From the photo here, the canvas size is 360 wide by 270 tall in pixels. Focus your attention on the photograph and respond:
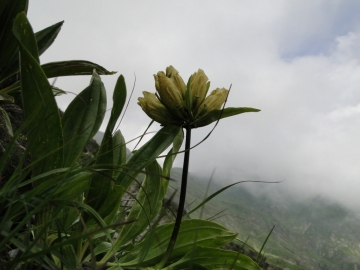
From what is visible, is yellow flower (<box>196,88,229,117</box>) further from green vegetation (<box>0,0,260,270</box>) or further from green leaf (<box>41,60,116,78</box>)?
green leaf (<box>41,60,116,78</box>)

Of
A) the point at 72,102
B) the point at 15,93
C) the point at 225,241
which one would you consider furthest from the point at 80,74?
the point at 225,241

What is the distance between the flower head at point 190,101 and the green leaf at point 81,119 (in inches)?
13.6

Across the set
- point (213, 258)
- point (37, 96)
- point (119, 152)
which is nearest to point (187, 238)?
point (213, 258)

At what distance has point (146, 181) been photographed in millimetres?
1931

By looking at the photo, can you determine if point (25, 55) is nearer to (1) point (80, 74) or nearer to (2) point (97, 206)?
(2) point (97, 206)

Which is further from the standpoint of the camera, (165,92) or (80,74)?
(80,74)

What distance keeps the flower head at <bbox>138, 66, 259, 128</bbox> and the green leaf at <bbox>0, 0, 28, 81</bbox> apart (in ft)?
4.84

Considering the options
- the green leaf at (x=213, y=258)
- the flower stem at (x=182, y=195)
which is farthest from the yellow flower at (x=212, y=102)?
the green leaf at (x=213, y=258)

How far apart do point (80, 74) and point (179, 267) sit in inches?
78.1

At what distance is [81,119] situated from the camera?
5.98ft

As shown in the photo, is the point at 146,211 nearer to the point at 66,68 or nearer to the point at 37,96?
the point at 37,96

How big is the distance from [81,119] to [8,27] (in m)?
1.33

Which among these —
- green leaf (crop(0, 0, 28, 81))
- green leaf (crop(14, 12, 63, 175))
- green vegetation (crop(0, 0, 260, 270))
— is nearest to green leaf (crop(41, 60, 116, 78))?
green leaf (crop(0, 0, 28, 81))

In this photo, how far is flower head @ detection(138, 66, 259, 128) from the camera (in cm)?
168
